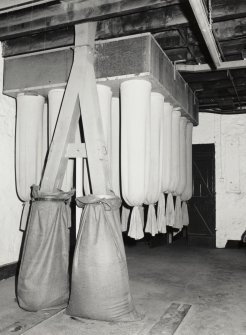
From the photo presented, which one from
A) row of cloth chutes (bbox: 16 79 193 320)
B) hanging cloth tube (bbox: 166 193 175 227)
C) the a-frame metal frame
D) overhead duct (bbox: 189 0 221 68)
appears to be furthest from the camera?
hanging cloth tube (bbox: 166 193 175 227)

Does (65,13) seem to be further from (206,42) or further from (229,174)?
(229,174)

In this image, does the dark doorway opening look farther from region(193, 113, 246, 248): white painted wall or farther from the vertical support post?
the vertical support post

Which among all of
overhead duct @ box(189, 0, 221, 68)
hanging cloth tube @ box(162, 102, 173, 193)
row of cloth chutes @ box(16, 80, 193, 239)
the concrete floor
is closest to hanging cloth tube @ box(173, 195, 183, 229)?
row of cloth chutes @ box(16, 80, 193, 239)

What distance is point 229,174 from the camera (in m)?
7.00

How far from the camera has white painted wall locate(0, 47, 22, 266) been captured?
4242 millimetres

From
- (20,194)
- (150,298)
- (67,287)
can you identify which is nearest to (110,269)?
(67,287)

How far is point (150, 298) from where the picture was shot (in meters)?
3.47

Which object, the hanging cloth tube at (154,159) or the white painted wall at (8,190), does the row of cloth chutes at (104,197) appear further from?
the white painted wall at (8,190)

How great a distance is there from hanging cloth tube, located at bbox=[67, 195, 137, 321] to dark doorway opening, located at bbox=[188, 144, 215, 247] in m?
4.45

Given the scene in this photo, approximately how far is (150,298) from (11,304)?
55.4 inches

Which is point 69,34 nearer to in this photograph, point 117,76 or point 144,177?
point 117,76

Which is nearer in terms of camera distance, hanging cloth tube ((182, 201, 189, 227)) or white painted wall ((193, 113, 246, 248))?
hanging cloth tube ((182, 201, 189, 227))

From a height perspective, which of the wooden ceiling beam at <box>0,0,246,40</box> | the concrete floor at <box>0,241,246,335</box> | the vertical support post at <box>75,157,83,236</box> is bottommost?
the concrete floor at <box>0,241,246,335</box>

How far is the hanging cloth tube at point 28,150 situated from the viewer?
4.01 metres
